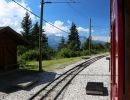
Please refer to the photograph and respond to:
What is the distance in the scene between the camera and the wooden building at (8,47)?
1972cm

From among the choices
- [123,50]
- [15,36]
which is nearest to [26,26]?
[15,36]

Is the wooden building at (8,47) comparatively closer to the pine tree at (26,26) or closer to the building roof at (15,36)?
the building roof at (15,36)

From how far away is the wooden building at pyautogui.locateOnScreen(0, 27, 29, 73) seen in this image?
64.7 feet

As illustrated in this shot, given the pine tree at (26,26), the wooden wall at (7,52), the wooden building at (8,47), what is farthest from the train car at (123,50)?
the pine tree at (26,26)

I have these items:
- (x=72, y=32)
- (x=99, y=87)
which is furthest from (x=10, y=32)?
(x=72, y=32)

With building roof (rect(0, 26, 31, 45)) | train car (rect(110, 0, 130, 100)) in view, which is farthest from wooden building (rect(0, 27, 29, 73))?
train car (rect(110, 0, 130, 100))

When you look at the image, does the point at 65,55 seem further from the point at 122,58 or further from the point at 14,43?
the point at 122,58

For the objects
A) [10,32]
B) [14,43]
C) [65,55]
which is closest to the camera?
[10,32]

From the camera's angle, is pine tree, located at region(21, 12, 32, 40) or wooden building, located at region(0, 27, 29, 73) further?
pine tree, located at region(21, 12, 32, 40)

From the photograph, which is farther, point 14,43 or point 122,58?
point 14,43

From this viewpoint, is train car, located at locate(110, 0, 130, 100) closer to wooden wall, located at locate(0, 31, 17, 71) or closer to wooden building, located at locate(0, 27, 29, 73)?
wooden building, located at locate(0, 27, 29, 73)

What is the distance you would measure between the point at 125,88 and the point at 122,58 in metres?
0.20

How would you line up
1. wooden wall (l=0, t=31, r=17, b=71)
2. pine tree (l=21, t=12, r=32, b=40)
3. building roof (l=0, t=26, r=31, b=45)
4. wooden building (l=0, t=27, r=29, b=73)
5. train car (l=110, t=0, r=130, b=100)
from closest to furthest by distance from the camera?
train car (l=110, t=0, r=130, b=100) → building roof (l=0, t=26, r=31, b=45) → wooden building (l=0, t=27, r=29, b=73) → wooden wall (l=0, t=31, r=17, b=71) → pine tree (l=21, t=12, r=32, b=40)

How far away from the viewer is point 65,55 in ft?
186
